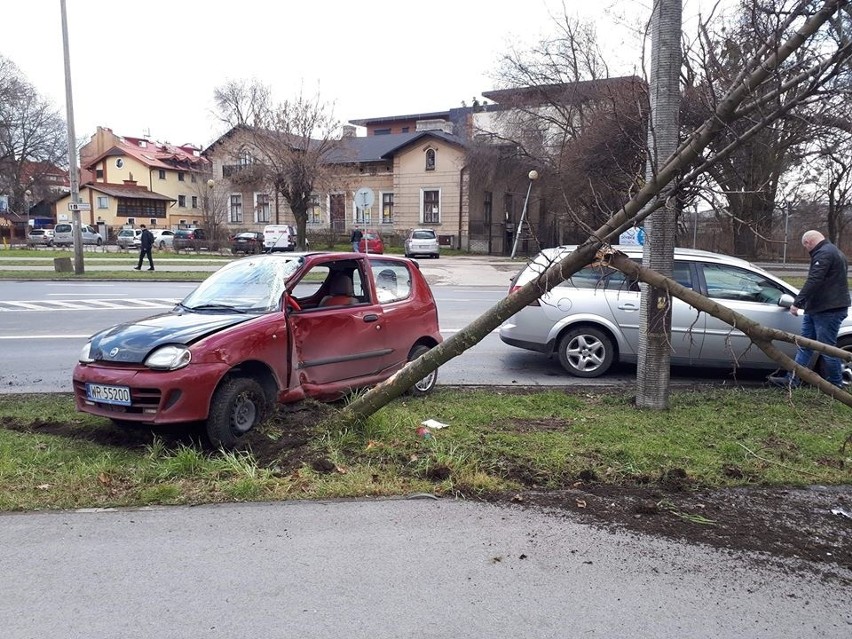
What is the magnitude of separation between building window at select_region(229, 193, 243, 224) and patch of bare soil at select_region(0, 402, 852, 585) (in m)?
58.0

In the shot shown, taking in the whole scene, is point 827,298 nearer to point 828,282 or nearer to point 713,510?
point 828,282

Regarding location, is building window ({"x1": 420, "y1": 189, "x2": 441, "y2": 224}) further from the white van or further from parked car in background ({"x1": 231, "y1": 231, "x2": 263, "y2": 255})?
parked car in background ({"x1": 231, "y1": 231, "x2": 263, "y2": 255})

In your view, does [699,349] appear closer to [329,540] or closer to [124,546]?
[329,540]

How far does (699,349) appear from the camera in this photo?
8641 mm

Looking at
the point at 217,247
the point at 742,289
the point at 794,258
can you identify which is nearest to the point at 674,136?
the point at 742,289

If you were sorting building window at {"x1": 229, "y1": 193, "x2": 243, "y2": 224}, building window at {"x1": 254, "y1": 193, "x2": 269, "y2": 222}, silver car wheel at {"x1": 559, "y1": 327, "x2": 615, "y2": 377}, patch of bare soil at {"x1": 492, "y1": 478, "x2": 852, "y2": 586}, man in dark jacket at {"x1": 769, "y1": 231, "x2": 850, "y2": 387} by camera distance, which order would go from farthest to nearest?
1. building window at {"x1": 229, "y1": 193, "x2": 243, "y2": 224}
2. building window at {"x1": 254, "y1": 193, "x2": 269, "y2": 222}
3. silver car wheel at {"x1": 559, "y1": 327, "x2": 615, "y2": 377}
4. man in dark jacket at {"x1": 769, "y1": 231, "x2": 850, "y2": 387}
5. patch of bare soil at {"x1": 492, "y1": 478, "x2": 852, "y2": 586}

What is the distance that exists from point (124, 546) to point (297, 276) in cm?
321

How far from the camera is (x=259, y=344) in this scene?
5812 millimetres

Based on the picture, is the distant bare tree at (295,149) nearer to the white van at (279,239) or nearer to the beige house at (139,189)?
the white van at (279,239)

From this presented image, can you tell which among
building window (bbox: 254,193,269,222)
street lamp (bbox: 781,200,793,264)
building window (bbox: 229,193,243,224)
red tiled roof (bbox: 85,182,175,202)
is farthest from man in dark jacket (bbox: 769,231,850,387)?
red tiled roof (bbox: 85,182,175,202)

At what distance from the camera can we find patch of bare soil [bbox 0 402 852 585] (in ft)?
13.0

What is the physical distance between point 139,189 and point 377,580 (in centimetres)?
8174

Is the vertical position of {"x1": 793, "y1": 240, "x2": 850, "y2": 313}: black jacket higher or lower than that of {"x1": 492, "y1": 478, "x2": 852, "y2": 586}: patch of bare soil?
higher

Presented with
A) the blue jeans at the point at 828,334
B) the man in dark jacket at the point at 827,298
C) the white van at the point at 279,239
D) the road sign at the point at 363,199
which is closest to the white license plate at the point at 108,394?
the man in dark jacket at the point at 827,298
